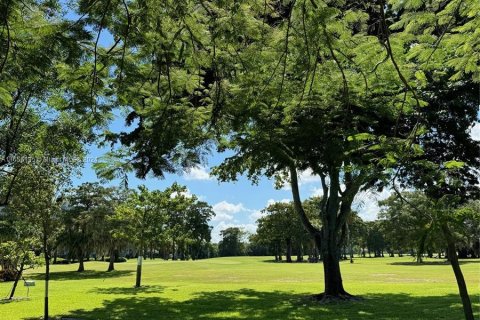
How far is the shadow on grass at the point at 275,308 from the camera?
46.9 feet

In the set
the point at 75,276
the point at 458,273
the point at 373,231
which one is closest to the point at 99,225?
the point at 75,276

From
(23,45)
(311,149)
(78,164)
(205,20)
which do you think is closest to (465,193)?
(311,149)

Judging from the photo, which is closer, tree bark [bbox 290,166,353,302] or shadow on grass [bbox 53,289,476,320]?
shadow on grass [bbox 53,289,476,320]

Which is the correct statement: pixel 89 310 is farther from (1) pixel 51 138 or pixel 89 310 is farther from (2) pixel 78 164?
(1) pixel 51 138

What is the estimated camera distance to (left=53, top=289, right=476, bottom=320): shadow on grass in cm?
1430

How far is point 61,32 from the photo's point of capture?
20.6 ft

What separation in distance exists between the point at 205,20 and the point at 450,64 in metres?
3.90

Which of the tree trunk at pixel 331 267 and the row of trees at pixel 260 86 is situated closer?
the row of trees at pixel 260 86

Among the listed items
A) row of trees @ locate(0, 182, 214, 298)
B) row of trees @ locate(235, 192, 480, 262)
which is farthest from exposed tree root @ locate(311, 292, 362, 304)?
row of trees @ locate(0, 182, 214, 298)

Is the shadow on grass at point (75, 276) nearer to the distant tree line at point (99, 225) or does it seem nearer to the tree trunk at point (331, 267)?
the distant tree line at point (99, 225)

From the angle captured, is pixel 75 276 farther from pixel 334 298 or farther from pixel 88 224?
pixel 334 298

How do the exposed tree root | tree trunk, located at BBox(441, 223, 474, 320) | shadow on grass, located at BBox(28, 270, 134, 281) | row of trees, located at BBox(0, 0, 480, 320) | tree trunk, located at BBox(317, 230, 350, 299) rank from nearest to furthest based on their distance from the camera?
1. row of trees, located at BBox(0, 0, 480, 320)
2. tree trunk, located at BBox(441, 223, 474, 320)
3. the exposed tree root
4. tree trunk, located at BBox(317, 230, 350, 299)
5. shadow on grass, located at BBox(28, 270, 134, 281)

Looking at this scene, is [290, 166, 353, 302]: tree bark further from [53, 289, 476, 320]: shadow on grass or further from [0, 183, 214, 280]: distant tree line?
[0, 183, 214, 280]: distant tree line

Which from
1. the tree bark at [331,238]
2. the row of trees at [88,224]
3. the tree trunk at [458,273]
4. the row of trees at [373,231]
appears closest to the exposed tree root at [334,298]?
the tree bark at [331,238]
